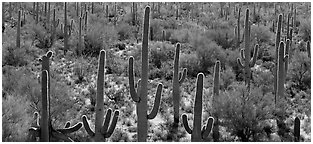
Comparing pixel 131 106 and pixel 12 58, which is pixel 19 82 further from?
pixel 12 58

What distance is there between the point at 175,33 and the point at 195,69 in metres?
Result: 7.25

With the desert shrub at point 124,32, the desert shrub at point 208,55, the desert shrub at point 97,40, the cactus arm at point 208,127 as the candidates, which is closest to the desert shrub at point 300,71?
the desert shrub at point 208,55

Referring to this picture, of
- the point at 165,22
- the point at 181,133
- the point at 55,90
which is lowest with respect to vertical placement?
the point at 181,133

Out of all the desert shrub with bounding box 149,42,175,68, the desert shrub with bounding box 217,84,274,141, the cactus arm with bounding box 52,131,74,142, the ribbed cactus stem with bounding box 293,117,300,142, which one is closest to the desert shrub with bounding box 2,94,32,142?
the cactus arm with bounding box 52,131,74,142

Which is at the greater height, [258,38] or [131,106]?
[258,38]

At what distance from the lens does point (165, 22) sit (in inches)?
1148

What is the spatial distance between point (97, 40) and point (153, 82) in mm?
6382

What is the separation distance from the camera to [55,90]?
12234 millimetres

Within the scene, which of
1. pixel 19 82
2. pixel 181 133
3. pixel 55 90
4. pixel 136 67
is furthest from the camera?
pixel 136 67

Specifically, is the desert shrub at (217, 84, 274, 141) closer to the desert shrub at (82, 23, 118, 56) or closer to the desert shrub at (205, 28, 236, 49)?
the desert shrub at (82, 23, 118, 56)

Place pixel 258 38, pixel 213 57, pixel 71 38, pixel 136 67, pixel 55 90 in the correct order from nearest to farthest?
pixel 55 90 < pixel 136 67 < pixel 213 57 < pixel 71 38 < pixel 258 38

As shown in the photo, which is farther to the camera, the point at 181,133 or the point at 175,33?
the point at 175,33

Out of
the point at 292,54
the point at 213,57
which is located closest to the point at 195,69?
the point at 213,57

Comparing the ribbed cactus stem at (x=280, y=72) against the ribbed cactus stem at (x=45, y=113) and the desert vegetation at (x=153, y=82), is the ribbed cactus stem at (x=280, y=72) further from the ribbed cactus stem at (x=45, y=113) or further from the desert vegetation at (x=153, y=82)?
the ribbed cactus stem at (x=45, y=113)
